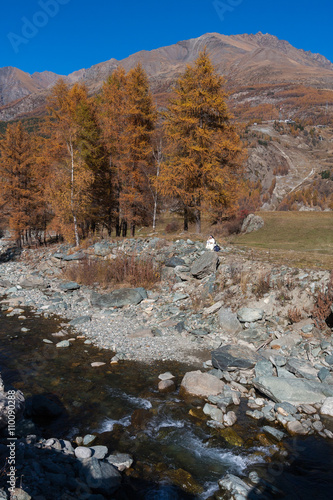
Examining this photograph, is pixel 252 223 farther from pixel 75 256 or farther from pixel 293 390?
pixel 293 390

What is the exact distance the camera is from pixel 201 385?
749cm

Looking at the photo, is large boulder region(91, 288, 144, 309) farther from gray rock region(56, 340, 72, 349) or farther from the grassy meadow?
the grassy meadow

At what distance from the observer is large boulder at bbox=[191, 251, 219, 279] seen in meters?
14.5

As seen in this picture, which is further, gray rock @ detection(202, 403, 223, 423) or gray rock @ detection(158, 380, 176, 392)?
gray rock @ detection(158, 380, 176, 392)

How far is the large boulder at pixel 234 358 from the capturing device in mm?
8477

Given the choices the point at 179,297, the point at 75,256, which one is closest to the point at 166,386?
the point at 179,297

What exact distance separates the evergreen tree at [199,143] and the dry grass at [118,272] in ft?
20.0

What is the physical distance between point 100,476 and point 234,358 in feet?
16.3

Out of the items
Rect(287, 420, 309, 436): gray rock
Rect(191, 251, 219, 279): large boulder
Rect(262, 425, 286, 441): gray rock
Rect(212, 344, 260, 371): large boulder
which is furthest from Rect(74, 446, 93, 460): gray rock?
Rect(191, 251, 219, 279): large boulder

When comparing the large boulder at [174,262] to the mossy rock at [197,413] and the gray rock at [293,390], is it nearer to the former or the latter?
the gray rock at [293,390]

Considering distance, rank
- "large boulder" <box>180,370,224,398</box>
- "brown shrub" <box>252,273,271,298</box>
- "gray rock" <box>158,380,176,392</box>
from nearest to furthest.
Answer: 1. "large boulder" <box>180,370,224,398</box>
2. "gray rock" <box>158,380,176,392</box>
3. "brown shrub" <box>252,273,271,298</box>

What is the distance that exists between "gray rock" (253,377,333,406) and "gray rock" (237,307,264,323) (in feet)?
11.5

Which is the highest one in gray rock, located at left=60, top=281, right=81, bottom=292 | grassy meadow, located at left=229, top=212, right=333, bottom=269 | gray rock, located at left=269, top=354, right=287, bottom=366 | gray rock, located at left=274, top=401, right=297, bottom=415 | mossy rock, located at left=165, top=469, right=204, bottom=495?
grassy meadow, located at left=229, top=212, right=333, bottom=269

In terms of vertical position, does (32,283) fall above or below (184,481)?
above
